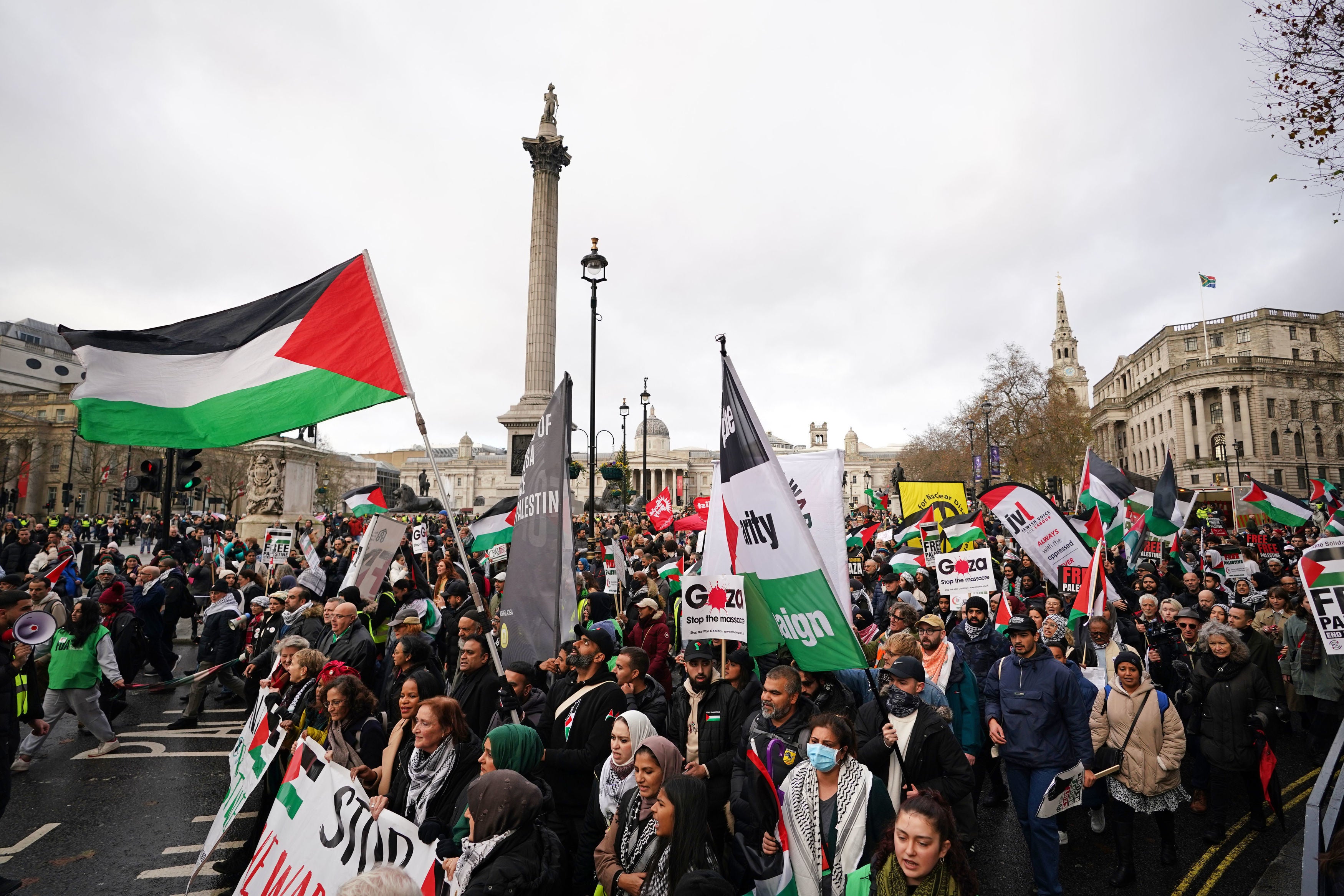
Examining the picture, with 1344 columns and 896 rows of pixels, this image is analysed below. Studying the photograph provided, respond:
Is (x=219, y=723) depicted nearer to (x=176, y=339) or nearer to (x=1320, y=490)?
(x=176, y=339)

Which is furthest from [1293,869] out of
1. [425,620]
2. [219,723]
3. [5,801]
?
[219,723]

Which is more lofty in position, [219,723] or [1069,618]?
[1069,618]

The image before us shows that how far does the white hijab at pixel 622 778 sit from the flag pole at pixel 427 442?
35.5 inches

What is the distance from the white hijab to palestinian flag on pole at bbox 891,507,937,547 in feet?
34.7

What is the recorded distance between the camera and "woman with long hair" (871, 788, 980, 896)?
2.68m

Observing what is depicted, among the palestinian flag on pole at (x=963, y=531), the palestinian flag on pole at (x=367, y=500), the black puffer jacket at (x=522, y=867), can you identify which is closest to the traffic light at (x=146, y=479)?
the palestinian flag on pole at (x=367, y=500)

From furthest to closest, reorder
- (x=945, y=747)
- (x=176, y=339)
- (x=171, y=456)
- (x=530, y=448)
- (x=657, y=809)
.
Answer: (x=171, y=456), (x=530, y=448), (x=176, y=339), (x=945, y=747), (x=657, y=809)

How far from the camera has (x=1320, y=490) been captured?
63.2ft

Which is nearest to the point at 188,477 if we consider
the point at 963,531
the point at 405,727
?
the point at 405,727

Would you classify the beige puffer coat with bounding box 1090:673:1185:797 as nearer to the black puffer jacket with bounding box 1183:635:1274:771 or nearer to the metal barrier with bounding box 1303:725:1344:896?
the black puffer jacket with bounding box 1183:635:1274:771

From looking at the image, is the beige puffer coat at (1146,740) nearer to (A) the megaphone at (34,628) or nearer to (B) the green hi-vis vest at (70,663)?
(A) the megaphone at (34,628)

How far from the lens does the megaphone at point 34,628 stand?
18.7ft

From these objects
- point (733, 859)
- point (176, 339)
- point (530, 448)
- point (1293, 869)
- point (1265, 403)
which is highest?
point (1265, 403)

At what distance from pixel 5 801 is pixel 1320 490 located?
25.8m
